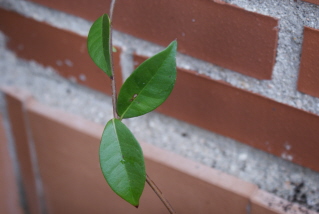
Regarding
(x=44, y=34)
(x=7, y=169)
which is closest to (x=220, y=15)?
(x=44, y=34)

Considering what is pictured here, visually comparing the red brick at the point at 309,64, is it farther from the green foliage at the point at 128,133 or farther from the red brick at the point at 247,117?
the green foliage at the point at 128,133

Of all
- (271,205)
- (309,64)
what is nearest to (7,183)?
(271,205)

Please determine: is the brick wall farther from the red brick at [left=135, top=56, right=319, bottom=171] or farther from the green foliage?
the green foliage

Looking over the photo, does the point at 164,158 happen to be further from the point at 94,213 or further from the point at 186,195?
the point at 94,213

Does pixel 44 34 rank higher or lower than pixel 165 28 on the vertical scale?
lower

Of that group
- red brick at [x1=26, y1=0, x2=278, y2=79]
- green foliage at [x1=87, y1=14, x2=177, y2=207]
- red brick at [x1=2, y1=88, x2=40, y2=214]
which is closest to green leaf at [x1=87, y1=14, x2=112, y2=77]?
green foliage at [x1=87, y1=14, x2=177, y2=207]

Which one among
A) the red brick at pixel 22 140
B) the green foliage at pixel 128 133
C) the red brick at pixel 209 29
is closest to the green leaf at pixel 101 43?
the green foliage at pixel 128 133
